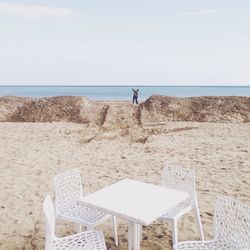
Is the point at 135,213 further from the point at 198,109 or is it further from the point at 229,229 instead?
the point at 198,109

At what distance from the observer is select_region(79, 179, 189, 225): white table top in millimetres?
2988

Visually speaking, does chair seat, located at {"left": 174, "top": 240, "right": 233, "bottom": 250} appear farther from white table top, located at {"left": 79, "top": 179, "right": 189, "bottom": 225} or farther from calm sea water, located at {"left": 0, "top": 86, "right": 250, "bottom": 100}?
calm sea water, located at {"left": 0, "top": 86, "right": 250, "bottom": 100}

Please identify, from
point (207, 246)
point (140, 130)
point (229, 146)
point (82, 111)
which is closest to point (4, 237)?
point (207, 246)

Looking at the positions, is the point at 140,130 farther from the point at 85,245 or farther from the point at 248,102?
the point at 85,245

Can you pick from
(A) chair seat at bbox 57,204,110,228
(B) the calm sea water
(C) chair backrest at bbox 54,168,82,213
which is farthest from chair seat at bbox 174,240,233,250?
(B) the calm sea water

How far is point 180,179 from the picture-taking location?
4184 millimetres

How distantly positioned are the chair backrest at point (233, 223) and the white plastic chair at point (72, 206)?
1.18 metres

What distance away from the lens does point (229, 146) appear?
31.8ft

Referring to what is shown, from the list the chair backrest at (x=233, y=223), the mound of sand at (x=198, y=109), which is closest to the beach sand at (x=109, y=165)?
the chair backrest at (x=233, y=223)

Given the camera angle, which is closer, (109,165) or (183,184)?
(183,184)

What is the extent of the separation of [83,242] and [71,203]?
3.30 ft

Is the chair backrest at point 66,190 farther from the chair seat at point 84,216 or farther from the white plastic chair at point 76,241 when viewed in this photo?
the white plastic chair at point 76,241

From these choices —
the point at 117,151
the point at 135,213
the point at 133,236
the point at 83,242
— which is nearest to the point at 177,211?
the point at 133,236

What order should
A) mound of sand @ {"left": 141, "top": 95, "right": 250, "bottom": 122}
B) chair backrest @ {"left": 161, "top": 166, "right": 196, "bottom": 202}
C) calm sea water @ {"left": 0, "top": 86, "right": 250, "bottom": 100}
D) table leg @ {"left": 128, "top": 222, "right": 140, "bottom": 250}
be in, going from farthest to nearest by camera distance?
calm sea water @ {"left": 0, "top": 86, "right": 250, "bottom": 100} < mound of sand @ {"left": 141, "top": 95, "right": 250, "bottom": 122} < chair backrest @ {"left": 161, "top": 166, "right": 196, "bottom": 202} < table leg @ {"left": 128, "top": 222, "right": 140, "bottom": 250}
